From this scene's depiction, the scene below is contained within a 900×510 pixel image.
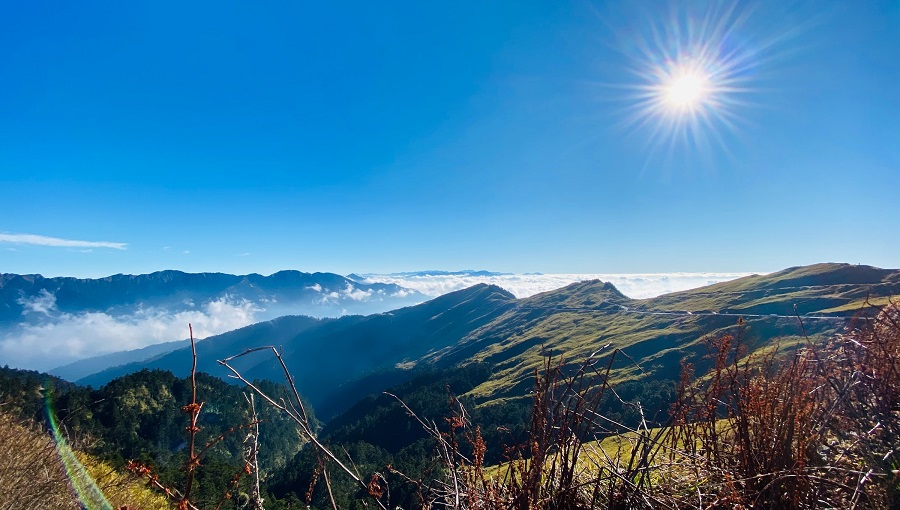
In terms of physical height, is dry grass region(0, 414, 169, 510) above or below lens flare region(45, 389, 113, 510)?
above

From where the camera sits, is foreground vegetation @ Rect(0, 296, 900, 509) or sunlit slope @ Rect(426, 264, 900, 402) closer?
foreground vegetation @ Rect(0, 296, 900, 509)

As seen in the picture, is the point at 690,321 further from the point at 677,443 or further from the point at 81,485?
the point at 81,485

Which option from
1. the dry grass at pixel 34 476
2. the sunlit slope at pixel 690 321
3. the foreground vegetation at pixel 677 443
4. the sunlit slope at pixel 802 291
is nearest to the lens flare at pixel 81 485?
the dry grass at pixel 34 476

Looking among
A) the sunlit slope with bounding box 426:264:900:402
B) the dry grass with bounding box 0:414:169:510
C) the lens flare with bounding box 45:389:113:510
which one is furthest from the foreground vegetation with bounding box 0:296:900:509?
the sunlit slope with bounding box 426:264:900:402

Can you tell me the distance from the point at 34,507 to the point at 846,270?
279 m

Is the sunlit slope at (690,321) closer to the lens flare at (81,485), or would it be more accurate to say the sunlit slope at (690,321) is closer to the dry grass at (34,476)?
the lens flare at (81,485)

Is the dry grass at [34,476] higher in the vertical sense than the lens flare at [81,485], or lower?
higher

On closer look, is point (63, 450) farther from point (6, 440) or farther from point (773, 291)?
point (773, 291)

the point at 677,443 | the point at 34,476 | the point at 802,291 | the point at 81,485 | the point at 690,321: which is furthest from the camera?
the point at 802,291

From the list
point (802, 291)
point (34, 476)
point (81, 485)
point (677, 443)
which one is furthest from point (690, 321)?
point (34, 476)

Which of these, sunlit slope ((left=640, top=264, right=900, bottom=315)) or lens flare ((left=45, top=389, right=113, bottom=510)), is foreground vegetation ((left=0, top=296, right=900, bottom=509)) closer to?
lens flare ((left=45, top=389, right=113, bottom=510))

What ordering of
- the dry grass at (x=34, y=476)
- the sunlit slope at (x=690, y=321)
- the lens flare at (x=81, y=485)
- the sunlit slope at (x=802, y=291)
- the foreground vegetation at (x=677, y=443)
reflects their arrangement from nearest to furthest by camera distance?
the foreground vegetation at (x=677, y=443)
the dry grass at (x=34, y=476)
the lens flare at (x=81, y=485)
the sunlit slope at (x=690, y=321)
the sunlit slope at (x=802, y=291)

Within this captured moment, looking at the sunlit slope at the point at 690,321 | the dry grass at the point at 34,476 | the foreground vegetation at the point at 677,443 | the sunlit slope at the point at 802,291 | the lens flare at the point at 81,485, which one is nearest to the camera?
the foreground vegetation at the point at 677,443

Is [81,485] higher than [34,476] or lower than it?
lower
